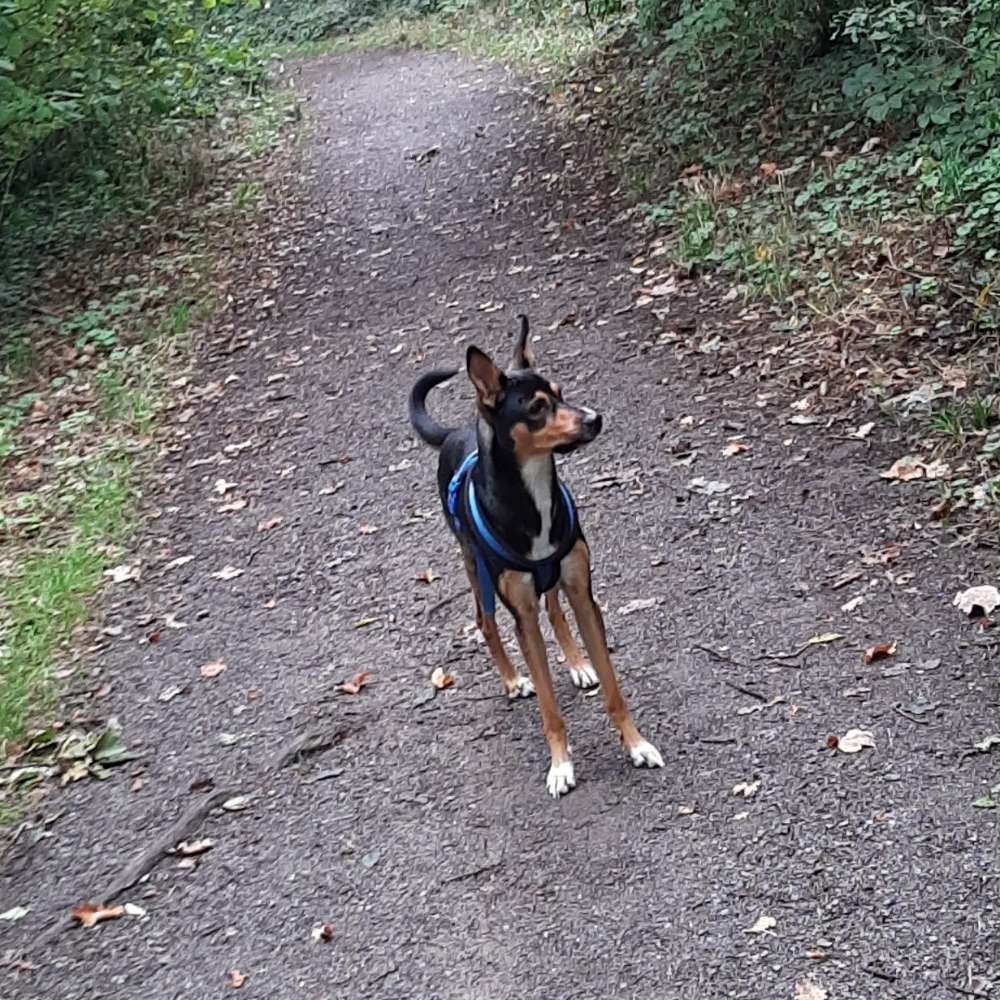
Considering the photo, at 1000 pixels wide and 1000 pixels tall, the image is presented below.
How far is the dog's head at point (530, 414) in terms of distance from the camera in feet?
13.4

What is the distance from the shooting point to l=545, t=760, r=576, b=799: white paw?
4.53m

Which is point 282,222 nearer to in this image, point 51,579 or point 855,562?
point 51,579

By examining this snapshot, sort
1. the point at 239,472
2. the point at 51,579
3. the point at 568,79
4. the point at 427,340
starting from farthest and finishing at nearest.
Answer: the point at 568,79, the point at 427,340, the point at 239,472, the point at 51,579

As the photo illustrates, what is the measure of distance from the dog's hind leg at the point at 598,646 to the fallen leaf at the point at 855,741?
0.60m

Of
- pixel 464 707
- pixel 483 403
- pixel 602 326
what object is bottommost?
pixel 602 326

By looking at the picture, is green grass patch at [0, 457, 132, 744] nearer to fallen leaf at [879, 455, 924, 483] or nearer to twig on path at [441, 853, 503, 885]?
twig on path at [441, 853, 503, 885]

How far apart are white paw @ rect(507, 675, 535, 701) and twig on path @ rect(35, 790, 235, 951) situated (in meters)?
1.14

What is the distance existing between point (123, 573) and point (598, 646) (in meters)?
3.85

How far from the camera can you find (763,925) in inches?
147

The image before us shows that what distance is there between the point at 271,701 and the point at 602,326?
405 centimetres

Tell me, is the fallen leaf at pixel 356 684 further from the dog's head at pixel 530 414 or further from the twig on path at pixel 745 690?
the dog's head at pixel 530 414

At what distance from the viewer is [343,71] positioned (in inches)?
867

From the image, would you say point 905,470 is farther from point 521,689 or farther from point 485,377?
point 485,377

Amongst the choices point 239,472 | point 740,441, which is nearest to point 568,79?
point 239,472
